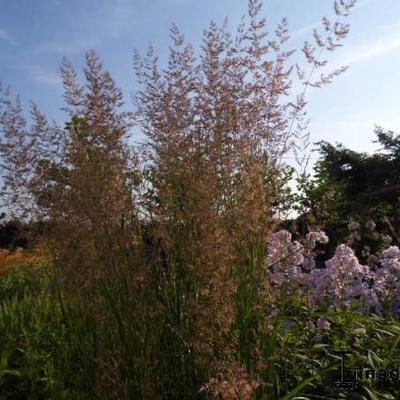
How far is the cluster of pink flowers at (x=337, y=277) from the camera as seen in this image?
136 inches

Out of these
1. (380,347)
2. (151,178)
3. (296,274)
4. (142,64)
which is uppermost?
(142,64)

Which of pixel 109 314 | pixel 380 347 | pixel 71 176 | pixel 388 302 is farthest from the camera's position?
pixel 388 302

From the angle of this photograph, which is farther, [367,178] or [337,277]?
[367,178]

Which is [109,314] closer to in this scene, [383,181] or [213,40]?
[213,40]

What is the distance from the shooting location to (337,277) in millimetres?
3820

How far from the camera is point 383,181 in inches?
610

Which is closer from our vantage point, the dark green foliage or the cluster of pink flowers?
the cluster of pink flowers

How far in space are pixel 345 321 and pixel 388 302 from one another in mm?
679

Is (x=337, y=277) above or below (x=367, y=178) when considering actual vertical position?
below

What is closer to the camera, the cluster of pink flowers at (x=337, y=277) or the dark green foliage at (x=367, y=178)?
the cluster of pink flowers at (x=337, y=277)

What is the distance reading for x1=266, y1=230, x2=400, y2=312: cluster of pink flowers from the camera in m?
3.46

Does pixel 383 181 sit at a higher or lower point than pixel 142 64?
higher

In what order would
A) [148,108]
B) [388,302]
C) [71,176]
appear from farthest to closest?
[388,302] → [148,108] → [71,176]

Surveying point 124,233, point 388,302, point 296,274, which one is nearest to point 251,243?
point 124,233
